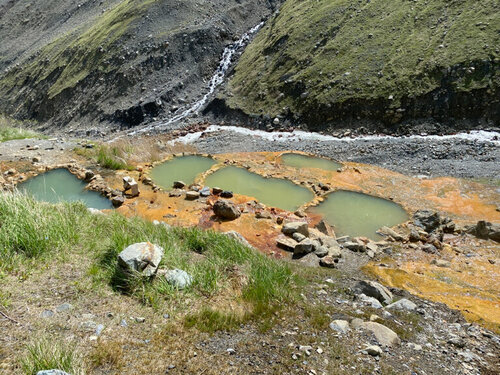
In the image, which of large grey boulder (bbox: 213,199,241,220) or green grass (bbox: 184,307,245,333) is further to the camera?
large grey boulder (bbox: 213,199,241,220)

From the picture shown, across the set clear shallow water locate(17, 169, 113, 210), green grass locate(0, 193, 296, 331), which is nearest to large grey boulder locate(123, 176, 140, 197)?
clear shallow water locate(17, 169, 113, 210)

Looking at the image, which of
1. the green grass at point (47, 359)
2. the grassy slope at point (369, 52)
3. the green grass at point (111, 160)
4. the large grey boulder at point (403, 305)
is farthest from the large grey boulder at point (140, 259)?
the grassy slope at point (369, 52)

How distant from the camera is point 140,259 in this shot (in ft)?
17.9

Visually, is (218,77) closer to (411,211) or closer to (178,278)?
(411,211)

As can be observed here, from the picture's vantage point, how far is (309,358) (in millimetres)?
4555

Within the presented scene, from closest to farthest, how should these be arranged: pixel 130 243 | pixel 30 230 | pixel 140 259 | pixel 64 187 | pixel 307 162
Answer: pixel 140 259 → pixel 30 230 → pixel 130 243 → pixel 64 187 → pixel 307 162

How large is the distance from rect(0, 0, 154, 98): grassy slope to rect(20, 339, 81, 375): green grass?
3402cm

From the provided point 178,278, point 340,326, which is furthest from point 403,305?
point 178,278

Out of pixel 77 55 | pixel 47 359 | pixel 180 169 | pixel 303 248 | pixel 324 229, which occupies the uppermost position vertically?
pixel 77 55

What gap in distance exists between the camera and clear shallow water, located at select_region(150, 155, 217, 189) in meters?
16.3

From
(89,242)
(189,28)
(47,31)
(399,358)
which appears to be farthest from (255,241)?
(47,31)

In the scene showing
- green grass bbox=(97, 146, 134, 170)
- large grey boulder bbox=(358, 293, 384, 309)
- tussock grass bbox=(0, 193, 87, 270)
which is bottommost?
large grey boulder bbox=(358, 293, 384, 309)

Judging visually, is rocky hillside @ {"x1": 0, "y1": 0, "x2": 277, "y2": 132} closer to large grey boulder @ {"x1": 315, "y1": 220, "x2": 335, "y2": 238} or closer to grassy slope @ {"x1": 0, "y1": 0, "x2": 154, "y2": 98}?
grassy slope @ {"x1": 0, "y1": 0, "x2": 154, "y2": 98}

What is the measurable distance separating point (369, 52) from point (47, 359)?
25.5m
